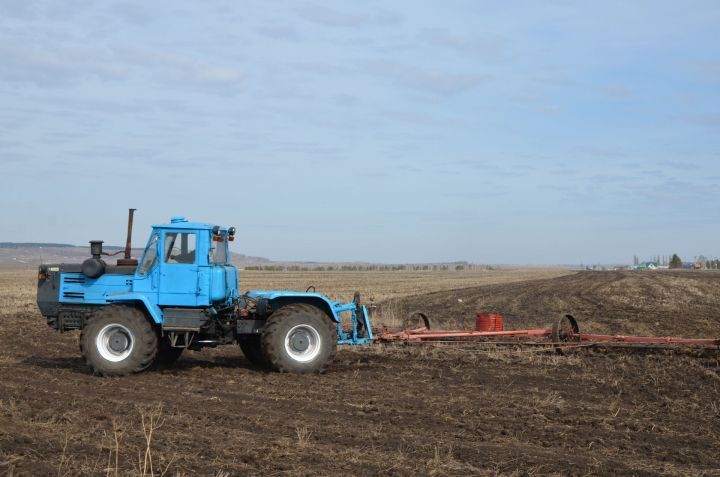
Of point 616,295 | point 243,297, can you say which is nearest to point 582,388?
point 243,297

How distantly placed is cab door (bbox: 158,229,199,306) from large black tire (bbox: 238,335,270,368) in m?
1.34

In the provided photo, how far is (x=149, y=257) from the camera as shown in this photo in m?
12.5

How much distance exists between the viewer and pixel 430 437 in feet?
26.2

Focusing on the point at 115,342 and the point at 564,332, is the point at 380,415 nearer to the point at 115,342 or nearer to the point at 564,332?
the point at 115,342

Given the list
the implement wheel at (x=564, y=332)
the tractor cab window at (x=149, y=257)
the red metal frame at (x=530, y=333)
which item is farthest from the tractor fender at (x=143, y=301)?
the implement wheel at (x=564, y=332)

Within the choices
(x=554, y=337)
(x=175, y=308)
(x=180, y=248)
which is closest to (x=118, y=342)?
(x=175, y=308)

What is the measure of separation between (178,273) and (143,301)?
0.68 m

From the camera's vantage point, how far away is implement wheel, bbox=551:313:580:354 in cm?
1391

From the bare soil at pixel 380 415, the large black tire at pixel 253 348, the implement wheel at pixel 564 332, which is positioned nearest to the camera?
→ the bare soil at pixel 380 415

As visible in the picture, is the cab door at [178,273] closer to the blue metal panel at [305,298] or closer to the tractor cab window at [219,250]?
the tractor cab window at [219,250]

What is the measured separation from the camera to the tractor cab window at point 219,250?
41.3 ft

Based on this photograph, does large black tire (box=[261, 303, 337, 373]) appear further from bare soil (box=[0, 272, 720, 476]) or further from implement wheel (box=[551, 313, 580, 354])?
implement wheel (box=[551, 313, 580, 354])

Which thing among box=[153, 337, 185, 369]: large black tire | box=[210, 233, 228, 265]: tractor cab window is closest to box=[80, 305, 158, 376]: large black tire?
box=[153, 337, 185, 369]: large black tire

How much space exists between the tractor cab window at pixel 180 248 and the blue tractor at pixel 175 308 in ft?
0.05
